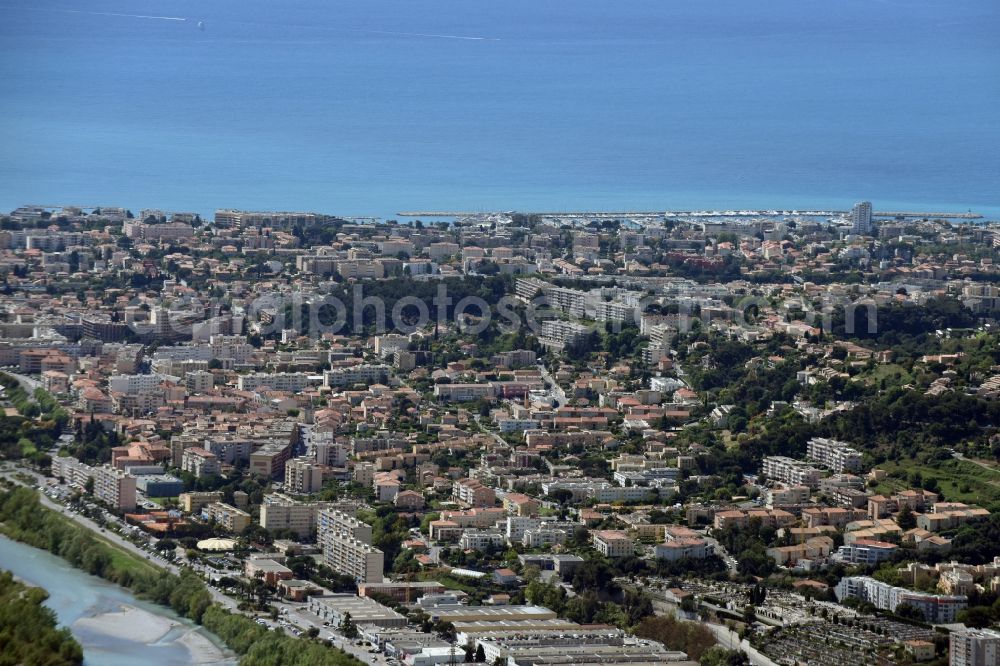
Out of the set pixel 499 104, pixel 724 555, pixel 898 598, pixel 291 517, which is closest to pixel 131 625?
pixel 291 517

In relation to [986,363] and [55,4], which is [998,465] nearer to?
[986,363]

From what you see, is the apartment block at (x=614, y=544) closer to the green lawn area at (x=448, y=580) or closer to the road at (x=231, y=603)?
the green lawn area at (x=448, y=580)

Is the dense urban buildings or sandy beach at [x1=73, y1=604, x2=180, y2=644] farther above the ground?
the dense urban buildings

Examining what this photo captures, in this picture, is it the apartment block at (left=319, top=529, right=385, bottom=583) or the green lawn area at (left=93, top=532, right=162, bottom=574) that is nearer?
the green lawn area at (left=93, top=532, right=162, bottom=574)

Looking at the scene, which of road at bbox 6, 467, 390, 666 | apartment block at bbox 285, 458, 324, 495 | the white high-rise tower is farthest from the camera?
the white high-rise tower

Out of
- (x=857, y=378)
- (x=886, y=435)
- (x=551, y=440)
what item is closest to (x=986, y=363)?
(x=857, y=378)

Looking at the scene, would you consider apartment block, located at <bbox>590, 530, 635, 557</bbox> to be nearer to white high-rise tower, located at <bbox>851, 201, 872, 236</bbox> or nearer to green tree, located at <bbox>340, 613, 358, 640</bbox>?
green tree, located at <bbox>340, 613, 358, 640</bbox>

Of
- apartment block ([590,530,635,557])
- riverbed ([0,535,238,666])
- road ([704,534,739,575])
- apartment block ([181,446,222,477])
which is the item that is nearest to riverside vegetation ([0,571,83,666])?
riverbed ([0,535,238,666])

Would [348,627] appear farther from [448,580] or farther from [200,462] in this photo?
[200,462]

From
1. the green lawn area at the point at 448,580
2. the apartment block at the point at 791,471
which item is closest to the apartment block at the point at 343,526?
the green lawn area at the point at 448,580
